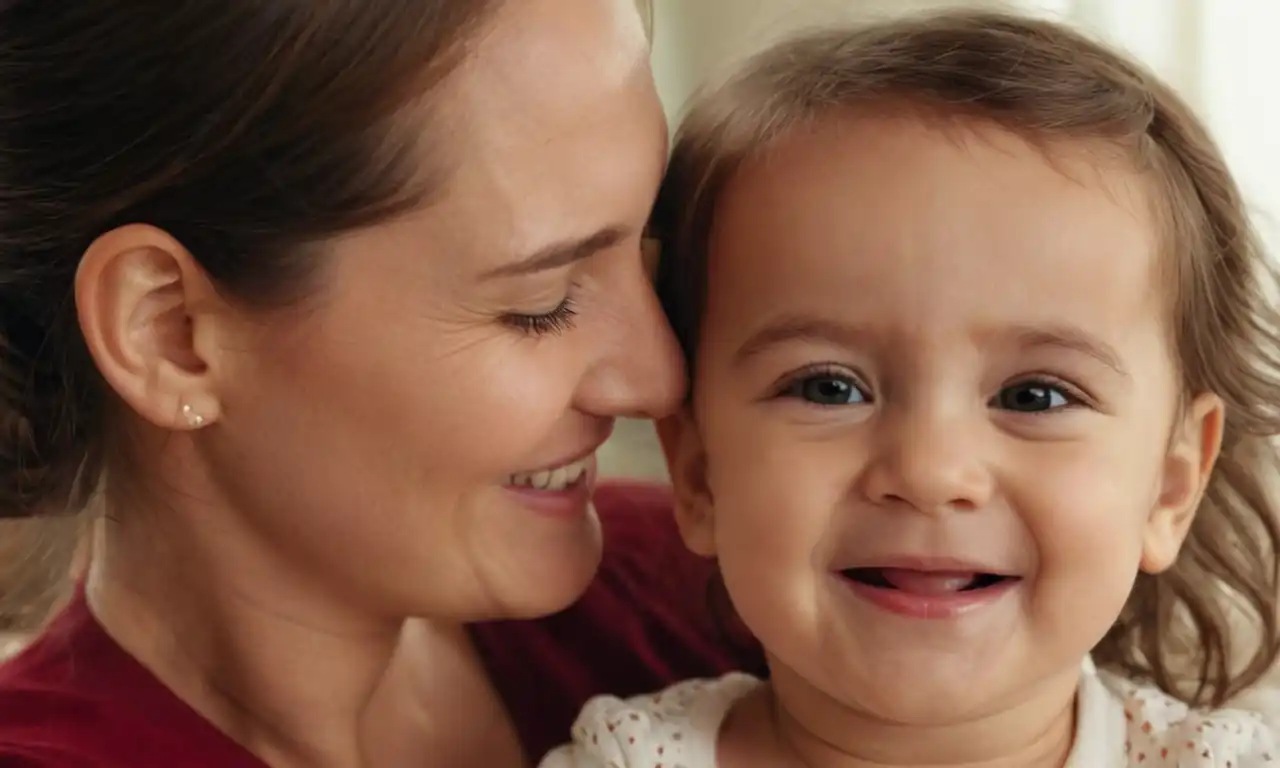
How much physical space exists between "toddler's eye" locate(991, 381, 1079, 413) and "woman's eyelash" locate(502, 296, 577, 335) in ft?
1.08

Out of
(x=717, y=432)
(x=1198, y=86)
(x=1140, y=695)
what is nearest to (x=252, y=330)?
(x=717, y=432)

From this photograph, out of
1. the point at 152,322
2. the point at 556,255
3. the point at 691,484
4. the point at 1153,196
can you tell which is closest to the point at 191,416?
the point at 152,322

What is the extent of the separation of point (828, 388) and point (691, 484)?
0.66 feet

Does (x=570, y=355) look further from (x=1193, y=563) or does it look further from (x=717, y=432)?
(x=1193, y=563)

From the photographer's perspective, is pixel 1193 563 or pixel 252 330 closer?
pixel 252 330

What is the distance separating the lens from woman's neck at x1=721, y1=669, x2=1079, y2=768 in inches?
43.4

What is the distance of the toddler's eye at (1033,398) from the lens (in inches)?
40.1

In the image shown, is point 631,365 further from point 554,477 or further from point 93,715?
point 93,715

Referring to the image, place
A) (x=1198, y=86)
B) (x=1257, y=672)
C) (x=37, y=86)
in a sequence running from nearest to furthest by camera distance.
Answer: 1. (x=37, y=86)
2. (x=1257, y=672)
3. (x=1198, y=86)

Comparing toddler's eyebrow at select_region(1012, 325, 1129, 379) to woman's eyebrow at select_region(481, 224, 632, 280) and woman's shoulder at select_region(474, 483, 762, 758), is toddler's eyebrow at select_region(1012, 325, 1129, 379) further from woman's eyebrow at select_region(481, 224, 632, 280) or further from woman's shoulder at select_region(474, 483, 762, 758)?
woman's shoulder at select_region(474, 483, 762, 758)

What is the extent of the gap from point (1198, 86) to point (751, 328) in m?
1.01

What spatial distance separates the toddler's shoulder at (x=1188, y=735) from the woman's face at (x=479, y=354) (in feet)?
1.53

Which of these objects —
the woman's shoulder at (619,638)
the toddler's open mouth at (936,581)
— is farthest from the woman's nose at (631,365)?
the woman's shoulder at (619,638)

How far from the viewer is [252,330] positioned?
3.50ft
